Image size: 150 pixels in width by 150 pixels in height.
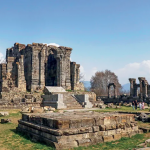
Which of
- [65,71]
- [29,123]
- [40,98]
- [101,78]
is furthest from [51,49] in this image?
[101,78]

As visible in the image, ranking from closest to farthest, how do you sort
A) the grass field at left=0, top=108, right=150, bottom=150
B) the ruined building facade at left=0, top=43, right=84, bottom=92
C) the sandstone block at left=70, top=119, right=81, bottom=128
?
the grass field at left=0, top=108, right=150, bottom=150
the sandstone block at left=70, top=119, right=81, bottom=128
the ruined building facade at left=0, top=43, right=84, bottom=92

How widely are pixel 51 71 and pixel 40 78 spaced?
378 centimetres

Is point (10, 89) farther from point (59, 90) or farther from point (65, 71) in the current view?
point (65, 71)

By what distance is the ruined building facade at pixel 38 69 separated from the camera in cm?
3159

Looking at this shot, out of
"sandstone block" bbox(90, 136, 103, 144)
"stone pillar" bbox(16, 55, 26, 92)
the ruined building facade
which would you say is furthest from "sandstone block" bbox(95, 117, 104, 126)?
"stone pillar" bbox(16, 55, 26, 92)

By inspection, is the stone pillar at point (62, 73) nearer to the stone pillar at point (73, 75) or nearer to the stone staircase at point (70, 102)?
the stone pillar at point (73, 75)

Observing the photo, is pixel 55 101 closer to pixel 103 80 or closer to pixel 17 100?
pixel 17 100

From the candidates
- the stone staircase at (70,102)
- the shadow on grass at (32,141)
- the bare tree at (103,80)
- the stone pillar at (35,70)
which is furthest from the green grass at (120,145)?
the bare tree at (103,80)

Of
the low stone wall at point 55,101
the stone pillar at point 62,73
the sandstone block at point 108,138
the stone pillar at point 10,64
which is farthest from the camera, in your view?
the stone pillar at point 62,73

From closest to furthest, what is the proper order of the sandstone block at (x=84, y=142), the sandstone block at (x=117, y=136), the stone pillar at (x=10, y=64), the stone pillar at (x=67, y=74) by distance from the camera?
the sandstone block at (x=84, y=142), the sandstone block at (x=117, y=136), the stone pillar at (x=10, y=64), the stone pillar at (x=67, y=74)

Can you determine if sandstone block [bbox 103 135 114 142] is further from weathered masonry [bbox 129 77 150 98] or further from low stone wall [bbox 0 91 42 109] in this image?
weathered masonry [bbox 129 77 150 98]

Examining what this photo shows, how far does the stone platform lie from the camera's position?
795 cm

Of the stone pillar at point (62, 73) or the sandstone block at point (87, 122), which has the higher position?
the stone pillar at point (62, 73)

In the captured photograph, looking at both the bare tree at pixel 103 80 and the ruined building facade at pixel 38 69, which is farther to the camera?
the bare tree at pixel 103 80
